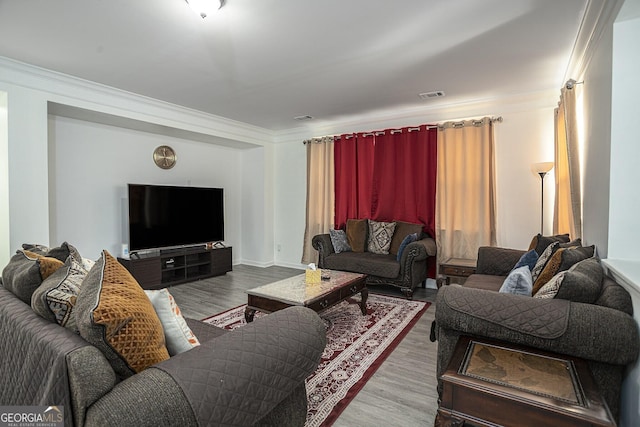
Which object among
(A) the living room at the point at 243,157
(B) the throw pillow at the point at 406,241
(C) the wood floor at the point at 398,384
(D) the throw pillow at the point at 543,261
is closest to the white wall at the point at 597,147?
(A) the living room at the point at 243,157

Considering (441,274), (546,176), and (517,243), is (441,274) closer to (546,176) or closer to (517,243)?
(517,243)

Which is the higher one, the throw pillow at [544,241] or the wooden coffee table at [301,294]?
the throw pillow at [544,241]

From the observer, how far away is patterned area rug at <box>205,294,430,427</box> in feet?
6.60

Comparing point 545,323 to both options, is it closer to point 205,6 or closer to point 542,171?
point 205,6

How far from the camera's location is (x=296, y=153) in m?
5.96

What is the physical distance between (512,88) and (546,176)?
3.66ft

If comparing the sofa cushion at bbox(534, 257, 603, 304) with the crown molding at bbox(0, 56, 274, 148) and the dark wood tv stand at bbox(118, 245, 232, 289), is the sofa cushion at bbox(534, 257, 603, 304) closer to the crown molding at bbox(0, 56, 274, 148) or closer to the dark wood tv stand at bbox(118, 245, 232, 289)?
the dark wood tv stand at bbox(118, 245, 232, 289)

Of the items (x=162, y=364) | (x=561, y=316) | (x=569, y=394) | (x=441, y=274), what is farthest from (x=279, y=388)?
(x=441, y=274)

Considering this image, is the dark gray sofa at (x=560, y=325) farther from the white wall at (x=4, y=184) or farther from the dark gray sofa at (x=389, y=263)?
the white wall at (x=4, y=184)

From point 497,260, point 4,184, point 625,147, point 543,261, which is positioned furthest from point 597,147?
point 4,184

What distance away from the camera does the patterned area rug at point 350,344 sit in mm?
2012

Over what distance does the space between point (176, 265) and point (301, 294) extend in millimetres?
2703

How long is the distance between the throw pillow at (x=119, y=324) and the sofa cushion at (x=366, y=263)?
3.25 m

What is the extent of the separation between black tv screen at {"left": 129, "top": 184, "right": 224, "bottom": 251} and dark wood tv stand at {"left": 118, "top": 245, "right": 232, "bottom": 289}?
0.49 feet
